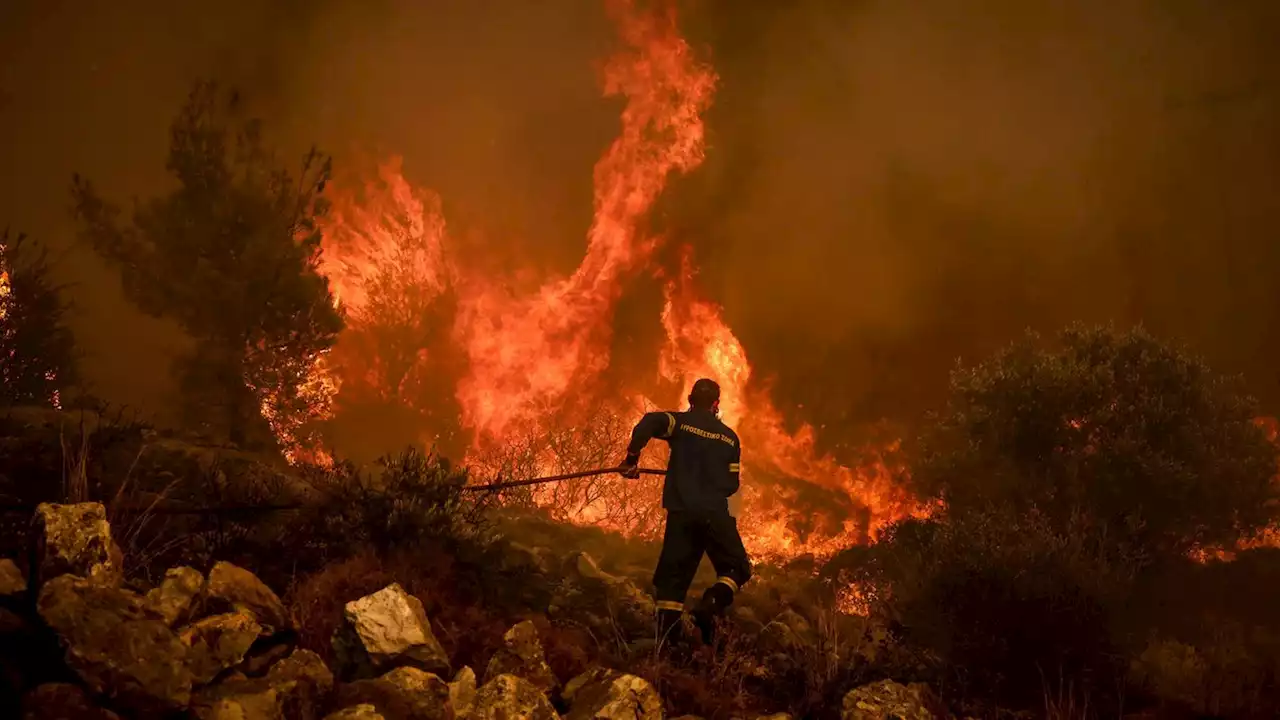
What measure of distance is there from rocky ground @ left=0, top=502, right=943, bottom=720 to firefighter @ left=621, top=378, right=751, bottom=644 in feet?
5.66

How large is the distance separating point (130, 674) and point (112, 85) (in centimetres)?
3590

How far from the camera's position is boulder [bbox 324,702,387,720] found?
12.5 feet

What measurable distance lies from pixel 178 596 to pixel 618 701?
260 centimetres

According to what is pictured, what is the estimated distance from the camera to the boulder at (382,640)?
15.1 ft

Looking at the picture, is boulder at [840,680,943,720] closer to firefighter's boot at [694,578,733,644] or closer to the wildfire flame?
firefighter's boot at [694,578,733,644]

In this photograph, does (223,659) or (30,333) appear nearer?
(223,659)

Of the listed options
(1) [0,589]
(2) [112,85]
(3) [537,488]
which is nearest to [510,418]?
(3) [537,488]

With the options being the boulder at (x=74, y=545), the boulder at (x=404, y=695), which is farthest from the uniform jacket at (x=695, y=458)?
the boulder at (x=74, y=545)

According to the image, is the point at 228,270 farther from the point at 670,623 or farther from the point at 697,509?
the point at 670,623

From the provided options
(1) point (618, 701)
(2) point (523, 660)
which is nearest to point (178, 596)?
(2) point (523, 660)

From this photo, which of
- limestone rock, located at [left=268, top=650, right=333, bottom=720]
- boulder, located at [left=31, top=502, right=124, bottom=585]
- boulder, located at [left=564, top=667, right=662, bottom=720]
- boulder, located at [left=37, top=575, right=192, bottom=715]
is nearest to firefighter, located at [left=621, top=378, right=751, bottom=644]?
boulder, located at [left=564, top=667, right=662, bottom=720]

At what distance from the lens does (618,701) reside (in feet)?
15.4

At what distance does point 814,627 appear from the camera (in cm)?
1054

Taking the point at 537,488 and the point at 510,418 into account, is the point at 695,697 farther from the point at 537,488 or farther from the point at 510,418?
the point at 510,418
